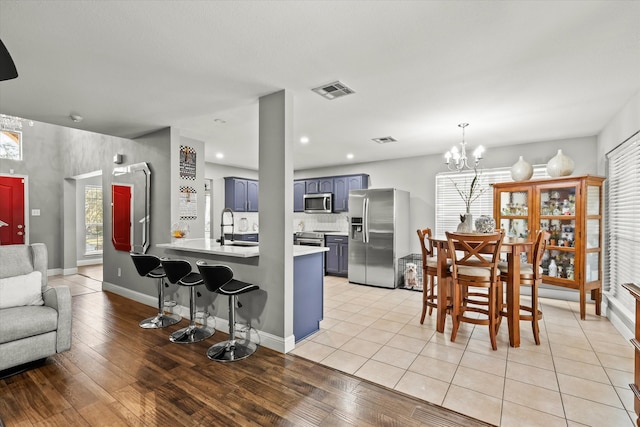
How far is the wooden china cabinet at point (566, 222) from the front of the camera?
13.1 ft

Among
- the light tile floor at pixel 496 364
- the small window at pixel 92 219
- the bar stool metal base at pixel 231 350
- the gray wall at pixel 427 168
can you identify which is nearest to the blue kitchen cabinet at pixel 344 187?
the gray wall at pixel 427 168

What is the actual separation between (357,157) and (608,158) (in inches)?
150

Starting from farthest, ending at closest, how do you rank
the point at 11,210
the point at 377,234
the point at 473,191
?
the point at 11,210 → the point at 377,234 → the point at 473,191

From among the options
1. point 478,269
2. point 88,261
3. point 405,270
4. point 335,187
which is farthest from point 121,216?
point 478,269

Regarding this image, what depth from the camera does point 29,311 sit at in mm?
2689

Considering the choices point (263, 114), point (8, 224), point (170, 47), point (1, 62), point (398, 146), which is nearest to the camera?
point (1, 62)

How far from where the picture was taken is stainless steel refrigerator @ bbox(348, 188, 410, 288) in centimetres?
563

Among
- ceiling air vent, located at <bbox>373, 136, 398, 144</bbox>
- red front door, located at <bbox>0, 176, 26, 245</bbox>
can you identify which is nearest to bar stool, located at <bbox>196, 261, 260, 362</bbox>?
ceiling air vent, located at <bbox>373, 136, 398, 144</bbox>

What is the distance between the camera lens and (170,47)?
225 cm

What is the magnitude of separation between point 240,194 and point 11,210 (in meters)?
4.55

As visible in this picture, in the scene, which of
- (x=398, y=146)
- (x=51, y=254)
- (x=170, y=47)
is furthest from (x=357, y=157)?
(x=51, y=254)

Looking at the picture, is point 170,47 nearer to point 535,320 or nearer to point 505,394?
point 505,394

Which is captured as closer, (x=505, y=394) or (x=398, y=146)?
(x=505, y=394)

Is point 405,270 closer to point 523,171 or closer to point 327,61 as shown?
point 523,171
